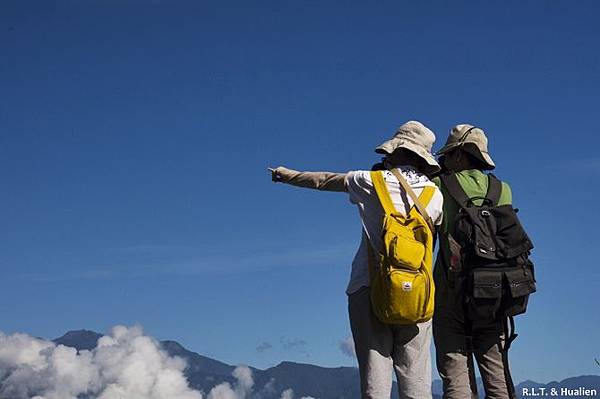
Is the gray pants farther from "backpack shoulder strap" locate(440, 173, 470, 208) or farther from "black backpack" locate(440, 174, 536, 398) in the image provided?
"backpack shoulder strap" locate(440, 173, 470, 208)

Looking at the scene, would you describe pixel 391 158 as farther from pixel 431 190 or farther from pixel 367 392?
pixel 367 392

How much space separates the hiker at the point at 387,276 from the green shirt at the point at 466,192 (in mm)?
496

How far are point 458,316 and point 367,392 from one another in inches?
48.8

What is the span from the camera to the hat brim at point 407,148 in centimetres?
658

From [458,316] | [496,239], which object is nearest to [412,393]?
[458,316]

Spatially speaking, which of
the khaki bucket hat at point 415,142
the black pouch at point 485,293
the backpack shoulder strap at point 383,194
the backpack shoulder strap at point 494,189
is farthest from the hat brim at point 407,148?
the black pouch at point 485,293

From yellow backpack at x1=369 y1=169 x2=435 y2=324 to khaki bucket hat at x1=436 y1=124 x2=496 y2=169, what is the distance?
1.27 m

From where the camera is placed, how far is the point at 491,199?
23.4ft

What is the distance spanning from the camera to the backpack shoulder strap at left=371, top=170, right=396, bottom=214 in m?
6.31

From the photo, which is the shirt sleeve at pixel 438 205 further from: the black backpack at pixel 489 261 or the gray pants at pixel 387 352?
the gray pants at pixel 387 352

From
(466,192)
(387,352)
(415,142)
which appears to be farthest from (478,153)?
(387,352)

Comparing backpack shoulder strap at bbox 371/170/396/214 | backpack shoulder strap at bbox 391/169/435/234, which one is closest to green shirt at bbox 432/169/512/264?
backpack shoulder strap at bbox 391/169/435/234

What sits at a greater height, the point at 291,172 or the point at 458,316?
the point at 291,172

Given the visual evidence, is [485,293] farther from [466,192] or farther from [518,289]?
[466,192]
